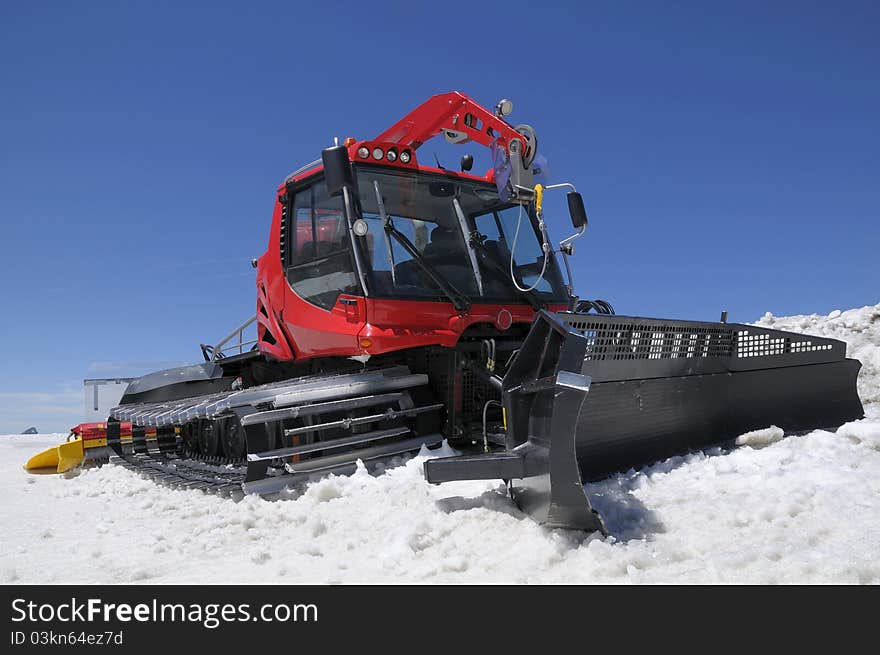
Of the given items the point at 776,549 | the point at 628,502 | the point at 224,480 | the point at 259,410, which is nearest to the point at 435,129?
the point at 259,410

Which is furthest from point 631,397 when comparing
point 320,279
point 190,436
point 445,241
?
point 190,436

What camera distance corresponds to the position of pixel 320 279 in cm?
527

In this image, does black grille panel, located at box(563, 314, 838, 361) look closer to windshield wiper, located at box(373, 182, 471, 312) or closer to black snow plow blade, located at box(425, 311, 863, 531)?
black snow plow blade, located at box(425, 311, 863, 531)

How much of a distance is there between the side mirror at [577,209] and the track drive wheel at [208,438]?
374cm

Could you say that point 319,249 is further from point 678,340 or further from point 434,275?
point 678,340

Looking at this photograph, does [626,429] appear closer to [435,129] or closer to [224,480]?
[224,480]

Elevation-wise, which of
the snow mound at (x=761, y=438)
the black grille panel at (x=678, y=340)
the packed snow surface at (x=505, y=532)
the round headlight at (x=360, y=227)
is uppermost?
the round headlight at (x=360, y=227)

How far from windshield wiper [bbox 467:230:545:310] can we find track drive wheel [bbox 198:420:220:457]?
2.96 meters

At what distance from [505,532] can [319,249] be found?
10.4ft

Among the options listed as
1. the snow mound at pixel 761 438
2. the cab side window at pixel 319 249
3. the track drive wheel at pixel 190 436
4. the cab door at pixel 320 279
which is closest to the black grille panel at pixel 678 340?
the snow mound at pixel 761 438

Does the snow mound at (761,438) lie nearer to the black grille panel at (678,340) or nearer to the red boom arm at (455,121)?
the black grille panel at (678,340)

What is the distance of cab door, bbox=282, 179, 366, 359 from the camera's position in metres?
4.92

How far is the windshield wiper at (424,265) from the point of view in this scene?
194 inches
